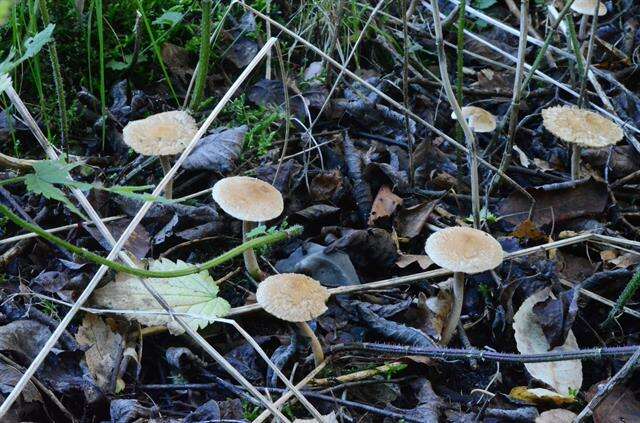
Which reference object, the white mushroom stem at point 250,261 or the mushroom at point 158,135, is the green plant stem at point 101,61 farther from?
the white mushroom stem at point 250,261

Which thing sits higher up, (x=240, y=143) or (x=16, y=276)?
(x=240, y=143)

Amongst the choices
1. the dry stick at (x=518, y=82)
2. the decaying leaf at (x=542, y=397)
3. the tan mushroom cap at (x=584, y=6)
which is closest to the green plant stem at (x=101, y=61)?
the dry stick at (x=518, y=82)

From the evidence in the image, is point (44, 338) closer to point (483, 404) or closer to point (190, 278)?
point (190, 278)

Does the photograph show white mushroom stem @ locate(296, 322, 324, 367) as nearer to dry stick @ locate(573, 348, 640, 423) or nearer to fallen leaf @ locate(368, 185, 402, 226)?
fallen leaf @ locate(368, 185, 402, 226)

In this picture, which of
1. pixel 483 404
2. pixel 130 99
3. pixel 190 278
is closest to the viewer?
pixel 483 404

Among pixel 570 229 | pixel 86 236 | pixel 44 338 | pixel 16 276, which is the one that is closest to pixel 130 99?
pixel 86 236

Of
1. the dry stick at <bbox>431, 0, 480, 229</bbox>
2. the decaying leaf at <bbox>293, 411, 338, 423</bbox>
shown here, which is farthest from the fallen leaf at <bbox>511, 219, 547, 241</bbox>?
the decaying leaf at <bbox>293, 411, 338, 423</bbox>

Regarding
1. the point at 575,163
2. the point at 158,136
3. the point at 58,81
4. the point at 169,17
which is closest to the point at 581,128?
the point at 575,163
